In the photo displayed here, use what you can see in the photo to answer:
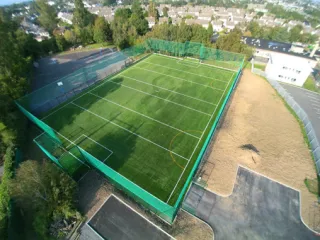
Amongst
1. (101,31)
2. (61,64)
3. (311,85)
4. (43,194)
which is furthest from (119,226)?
(101,31)

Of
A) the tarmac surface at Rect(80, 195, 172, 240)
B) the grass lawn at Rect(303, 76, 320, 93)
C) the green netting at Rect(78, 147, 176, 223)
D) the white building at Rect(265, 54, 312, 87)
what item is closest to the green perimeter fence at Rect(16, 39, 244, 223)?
the green netting at Rect(78, 147, 176, 223)

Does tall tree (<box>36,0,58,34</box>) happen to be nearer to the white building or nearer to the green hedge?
the green hedge

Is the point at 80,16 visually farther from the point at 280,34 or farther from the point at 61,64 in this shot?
the point at 280,34

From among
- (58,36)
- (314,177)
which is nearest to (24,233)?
(314,177)

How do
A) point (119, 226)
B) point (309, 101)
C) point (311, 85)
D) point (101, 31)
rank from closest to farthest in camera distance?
1. point (119, 226)
2. point (309, 101)
3. point (311, 85)
4. point (101, 31)

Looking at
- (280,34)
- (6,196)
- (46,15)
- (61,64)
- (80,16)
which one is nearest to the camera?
(6,196)

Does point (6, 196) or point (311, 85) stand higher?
point (6, 196)

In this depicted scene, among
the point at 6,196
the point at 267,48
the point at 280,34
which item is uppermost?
the point at 280,34
